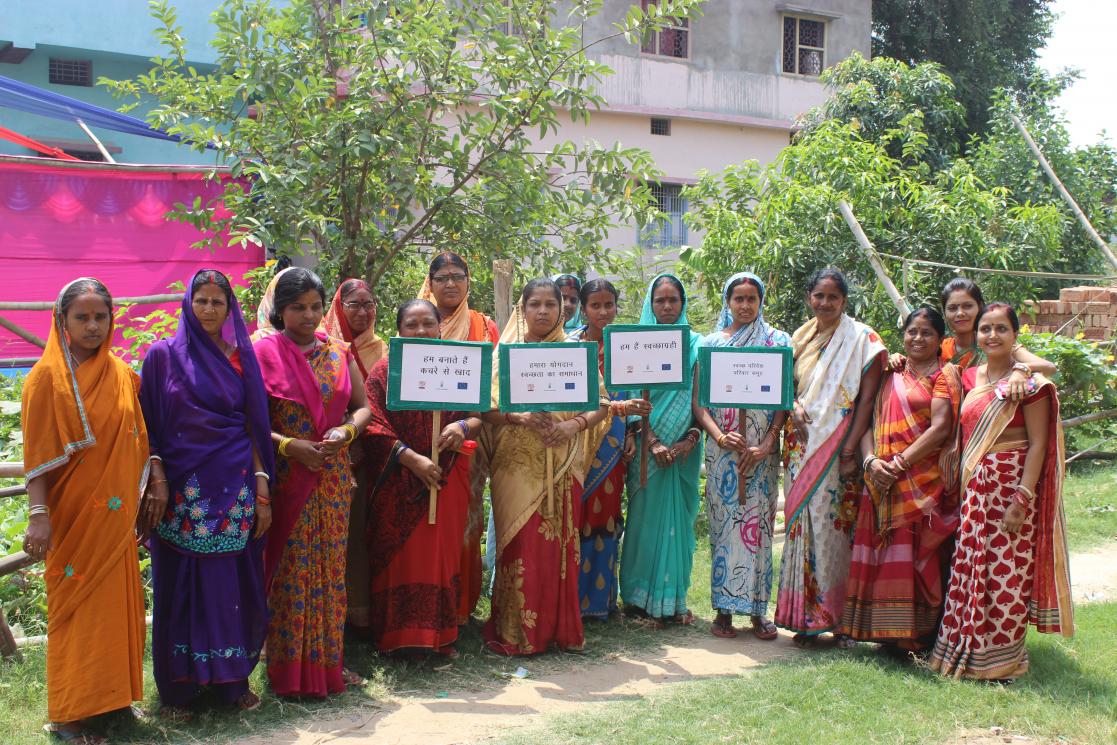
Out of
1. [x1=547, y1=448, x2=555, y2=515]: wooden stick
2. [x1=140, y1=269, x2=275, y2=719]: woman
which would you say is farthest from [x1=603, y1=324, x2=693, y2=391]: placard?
[x1=140, y1=269, x2=275, y2=719]: woman

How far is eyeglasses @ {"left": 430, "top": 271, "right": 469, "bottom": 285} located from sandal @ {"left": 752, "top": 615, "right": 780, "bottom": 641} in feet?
8.14

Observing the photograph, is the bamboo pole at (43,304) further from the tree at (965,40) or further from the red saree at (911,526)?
the tree at (965,40)

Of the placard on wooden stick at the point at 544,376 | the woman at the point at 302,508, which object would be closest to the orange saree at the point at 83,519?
the woman at the point at 302,508

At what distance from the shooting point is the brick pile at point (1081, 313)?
11.9 metres

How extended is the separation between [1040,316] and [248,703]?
36.6ft

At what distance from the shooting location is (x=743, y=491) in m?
5.40

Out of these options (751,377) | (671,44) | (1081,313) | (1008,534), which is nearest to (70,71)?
(671,44)

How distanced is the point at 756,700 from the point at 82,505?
9.67 ft

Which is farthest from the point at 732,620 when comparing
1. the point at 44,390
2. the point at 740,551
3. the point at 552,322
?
the point at 44,390

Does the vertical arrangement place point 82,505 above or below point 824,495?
above

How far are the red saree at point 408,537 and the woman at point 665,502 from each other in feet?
4.01

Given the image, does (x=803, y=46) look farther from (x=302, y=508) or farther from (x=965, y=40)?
(x=302, y=508)

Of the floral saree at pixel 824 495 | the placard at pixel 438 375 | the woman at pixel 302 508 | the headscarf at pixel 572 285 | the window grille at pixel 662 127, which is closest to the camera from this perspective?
the woman at pixel 302 508

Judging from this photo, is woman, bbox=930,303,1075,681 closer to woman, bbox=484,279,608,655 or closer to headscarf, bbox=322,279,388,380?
woman, bbox=484,279,608,655
